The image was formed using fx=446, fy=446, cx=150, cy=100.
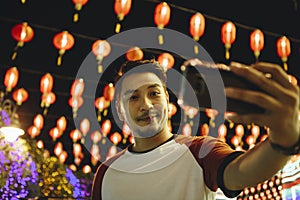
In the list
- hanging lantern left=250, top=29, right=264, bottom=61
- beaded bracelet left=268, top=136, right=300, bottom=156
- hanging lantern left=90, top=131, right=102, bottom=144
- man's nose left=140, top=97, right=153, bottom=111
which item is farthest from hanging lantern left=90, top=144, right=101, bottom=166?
hanging lantern left=250, top=29, right=264, bottom=61

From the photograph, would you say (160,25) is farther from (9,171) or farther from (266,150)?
(266,150)

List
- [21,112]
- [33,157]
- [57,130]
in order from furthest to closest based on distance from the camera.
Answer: [21,112] < [57,130] < [33,157]

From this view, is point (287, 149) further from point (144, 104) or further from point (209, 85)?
point (144, 104)

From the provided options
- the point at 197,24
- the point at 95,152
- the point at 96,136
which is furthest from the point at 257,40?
the point at 96,136

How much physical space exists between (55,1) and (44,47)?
70.2 inches

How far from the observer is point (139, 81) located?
2227 mm

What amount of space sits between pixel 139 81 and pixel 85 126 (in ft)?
30.6

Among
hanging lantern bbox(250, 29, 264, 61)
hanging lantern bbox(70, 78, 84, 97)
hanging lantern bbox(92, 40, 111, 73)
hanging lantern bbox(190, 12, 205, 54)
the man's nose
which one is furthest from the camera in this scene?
hanging lantern bbox(70, 78, 84, 97)

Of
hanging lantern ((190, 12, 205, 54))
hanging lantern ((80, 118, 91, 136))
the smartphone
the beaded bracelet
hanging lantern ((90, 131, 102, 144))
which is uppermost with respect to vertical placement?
hanging lantern ((190, 12, 205, 54))

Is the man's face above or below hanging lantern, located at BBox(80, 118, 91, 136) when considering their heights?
above

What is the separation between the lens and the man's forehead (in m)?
2.21

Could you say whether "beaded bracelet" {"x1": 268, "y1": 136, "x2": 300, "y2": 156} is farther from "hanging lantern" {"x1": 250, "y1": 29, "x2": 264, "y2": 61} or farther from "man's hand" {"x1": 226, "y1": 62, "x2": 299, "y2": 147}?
"hanging lantern" {"x1": 250, "y1": 29, "x2": 264, "y2": 61}

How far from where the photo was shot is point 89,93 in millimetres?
11133

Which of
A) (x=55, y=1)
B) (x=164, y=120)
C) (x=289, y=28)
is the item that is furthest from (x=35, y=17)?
(x=164, y=120)
